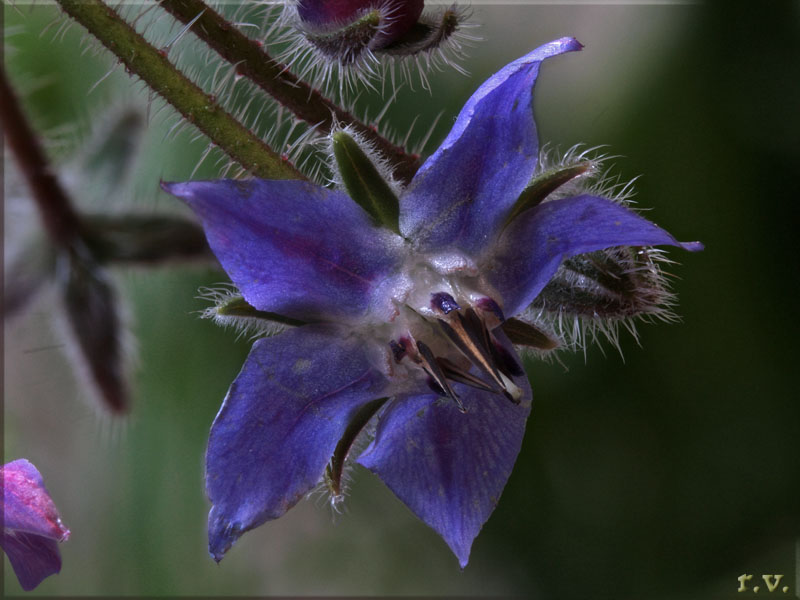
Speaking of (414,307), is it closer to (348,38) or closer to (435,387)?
(435,387)

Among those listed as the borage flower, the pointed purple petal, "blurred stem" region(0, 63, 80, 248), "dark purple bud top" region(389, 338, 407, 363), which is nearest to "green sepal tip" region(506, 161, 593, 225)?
the borage flower

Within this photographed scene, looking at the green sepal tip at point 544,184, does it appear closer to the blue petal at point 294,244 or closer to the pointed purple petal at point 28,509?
the blue petal at point 294,244

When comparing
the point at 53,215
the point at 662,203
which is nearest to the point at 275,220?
the point at 53,215

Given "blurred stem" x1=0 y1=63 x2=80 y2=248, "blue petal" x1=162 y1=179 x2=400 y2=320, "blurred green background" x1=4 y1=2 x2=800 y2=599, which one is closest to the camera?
"blue petal" x1=162 y1=179 x2=400 y2=320

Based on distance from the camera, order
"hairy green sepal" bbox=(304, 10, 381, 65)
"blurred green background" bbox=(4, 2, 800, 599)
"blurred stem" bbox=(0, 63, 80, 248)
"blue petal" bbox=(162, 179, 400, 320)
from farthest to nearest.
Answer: "blurred green background" bbox=(4, 2, 800, 599), "blurred stem" bbox=(0, 63, 80, 248), "hairy green sepal" bbox=(304, 10, 381, 65), "blue petal" bbox=(162, 179, 400, 320)

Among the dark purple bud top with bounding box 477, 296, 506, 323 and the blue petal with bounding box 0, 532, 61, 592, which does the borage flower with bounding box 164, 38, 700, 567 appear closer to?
the dark purple bud top with bounding box 477, 296, 506, 323

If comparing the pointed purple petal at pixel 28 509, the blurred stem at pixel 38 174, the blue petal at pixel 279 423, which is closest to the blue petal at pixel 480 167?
the blue petal at pixel 279 423

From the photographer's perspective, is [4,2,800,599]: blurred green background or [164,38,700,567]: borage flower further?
[4,2,800,599]: blurred green background

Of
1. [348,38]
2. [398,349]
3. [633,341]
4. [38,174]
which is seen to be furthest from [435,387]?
[633,341]
